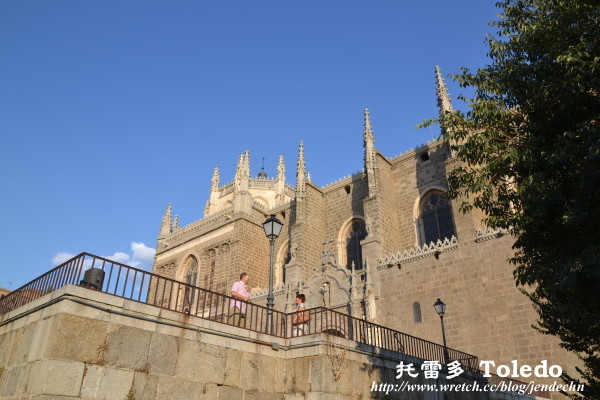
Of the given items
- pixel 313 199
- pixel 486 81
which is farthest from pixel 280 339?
pixel 313 199

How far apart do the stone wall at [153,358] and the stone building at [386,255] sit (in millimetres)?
7273

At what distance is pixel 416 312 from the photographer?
57.2 feet

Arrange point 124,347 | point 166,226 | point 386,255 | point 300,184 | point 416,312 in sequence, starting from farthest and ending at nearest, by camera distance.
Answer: point 166,226 < point 300,184 < point 386,255 < point 416,312 < point 124,347

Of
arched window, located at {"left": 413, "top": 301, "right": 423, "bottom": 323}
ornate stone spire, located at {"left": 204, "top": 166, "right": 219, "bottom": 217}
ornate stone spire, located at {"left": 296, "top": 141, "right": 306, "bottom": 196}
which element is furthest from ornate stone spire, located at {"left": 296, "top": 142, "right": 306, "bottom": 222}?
ornate stone spire, located at {"left": 204, "top": 166, "right": 219, "bottom": 217}

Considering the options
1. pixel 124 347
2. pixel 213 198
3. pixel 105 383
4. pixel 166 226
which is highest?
pixel 213 198

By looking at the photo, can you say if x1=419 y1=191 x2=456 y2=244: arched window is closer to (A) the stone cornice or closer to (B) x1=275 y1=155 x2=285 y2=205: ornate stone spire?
(A) the stone cornice

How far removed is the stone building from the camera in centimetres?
1564

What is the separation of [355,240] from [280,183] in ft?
71.9

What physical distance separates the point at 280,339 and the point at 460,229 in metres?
10.9

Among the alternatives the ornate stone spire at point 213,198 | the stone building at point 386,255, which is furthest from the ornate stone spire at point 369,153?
the ornate stone spire at point 213,198

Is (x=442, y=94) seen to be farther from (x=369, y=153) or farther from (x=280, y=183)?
(x=280, y=183)

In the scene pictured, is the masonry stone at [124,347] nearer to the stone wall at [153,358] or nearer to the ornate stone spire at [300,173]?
the stone wall at [153,358]

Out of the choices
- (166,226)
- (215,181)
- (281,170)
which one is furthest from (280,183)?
(166,226)

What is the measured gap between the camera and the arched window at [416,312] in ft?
56.6
